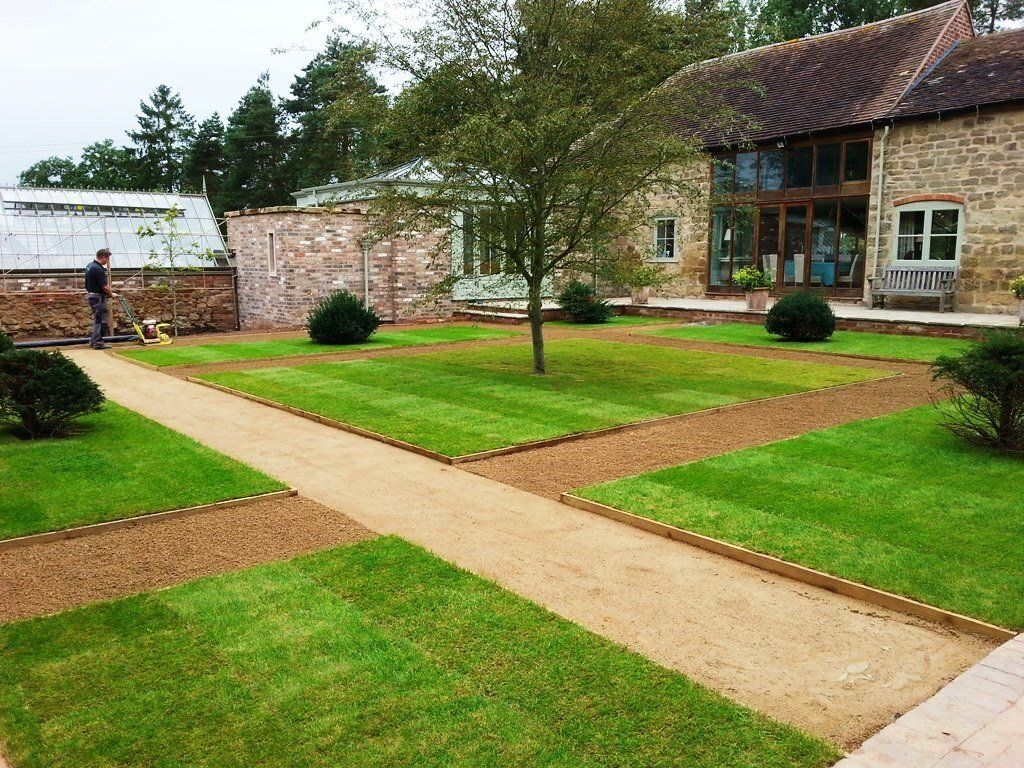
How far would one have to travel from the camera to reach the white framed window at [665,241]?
2736 cm

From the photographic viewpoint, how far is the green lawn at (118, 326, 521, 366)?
54.4 feet

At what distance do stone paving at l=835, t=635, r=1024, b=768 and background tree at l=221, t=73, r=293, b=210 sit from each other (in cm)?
4863

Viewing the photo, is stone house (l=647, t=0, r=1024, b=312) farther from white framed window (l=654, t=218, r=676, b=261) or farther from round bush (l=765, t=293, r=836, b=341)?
round bush (l=765, t=293, r=836, b=341)

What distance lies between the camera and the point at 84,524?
634 centimetres

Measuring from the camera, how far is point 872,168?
21.9 metres

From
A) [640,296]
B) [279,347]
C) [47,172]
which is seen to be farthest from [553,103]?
[47,172]

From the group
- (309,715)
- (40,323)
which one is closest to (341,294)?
(40,323)

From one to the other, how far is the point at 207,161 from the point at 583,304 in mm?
38609

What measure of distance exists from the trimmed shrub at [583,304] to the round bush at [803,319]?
225 inches

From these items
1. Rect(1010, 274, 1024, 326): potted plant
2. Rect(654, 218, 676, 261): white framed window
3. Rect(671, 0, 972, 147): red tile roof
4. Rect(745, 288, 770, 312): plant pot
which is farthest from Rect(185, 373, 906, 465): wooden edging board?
Rect(654, 218, 676, 261): white framed window

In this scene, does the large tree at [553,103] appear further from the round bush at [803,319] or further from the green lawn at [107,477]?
the round bush at [803,319]

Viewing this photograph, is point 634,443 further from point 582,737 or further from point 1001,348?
point 582,737

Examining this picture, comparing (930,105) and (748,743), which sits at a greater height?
(930,105)

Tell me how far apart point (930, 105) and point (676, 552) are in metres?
19.3
